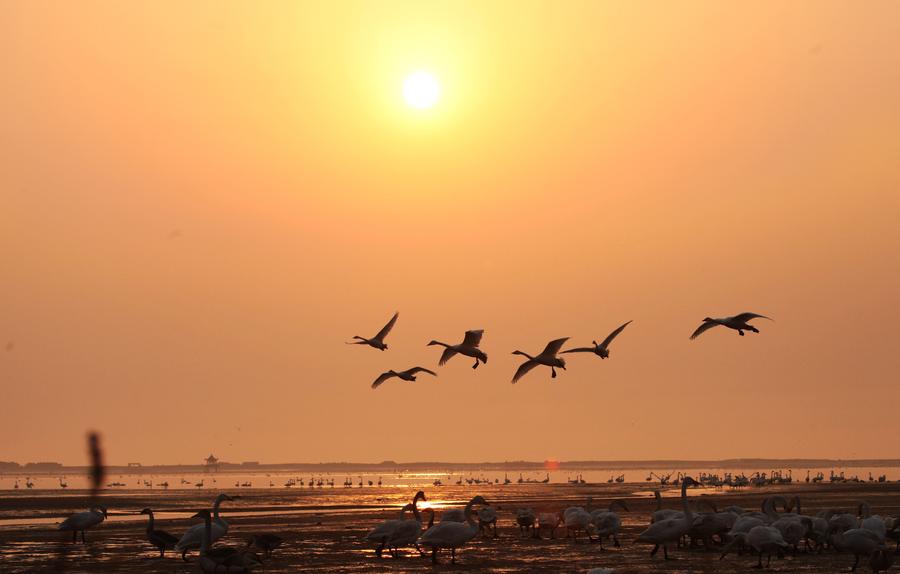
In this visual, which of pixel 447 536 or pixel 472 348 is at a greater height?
pixel 472 348

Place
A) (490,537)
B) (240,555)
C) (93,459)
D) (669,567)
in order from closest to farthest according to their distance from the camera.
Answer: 1. (93,459)
2. (240,555)
3. (669,567)
4. (490,537)

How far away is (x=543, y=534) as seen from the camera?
36.6 m

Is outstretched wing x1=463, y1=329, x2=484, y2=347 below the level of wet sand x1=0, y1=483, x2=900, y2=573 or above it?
above

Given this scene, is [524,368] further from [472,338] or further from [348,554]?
[348,554]

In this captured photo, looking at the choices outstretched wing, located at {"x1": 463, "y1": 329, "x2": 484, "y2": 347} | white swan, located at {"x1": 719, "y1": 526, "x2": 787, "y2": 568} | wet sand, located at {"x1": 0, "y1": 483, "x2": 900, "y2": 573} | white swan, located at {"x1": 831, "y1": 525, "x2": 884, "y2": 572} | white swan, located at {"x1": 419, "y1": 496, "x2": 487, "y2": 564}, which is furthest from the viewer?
outstretched wing, located at {"x1": 463, "y1": 329, "x2": 484, "y2": 347}

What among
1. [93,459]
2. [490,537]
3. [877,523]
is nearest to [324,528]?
[490,537]

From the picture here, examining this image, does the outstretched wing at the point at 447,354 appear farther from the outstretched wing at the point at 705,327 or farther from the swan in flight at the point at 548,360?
the outstretched wing at the point at 705,327

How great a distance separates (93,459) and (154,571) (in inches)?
926

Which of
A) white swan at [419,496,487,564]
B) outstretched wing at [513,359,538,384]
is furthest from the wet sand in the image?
outstretched wing at [513,359,538,384]

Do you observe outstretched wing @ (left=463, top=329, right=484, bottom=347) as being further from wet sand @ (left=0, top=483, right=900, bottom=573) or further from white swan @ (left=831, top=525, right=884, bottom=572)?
white swan @ (left=831, top=525, right=884, bottom=572)

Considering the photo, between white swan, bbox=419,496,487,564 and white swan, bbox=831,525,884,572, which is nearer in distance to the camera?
white swan, bbox=831,525,884,572

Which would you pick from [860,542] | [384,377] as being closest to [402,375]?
[384,377]

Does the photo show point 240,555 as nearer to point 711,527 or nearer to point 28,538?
point 711,527

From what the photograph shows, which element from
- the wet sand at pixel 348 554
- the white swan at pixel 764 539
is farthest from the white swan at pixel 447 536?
the white swan at pixel 764 539
